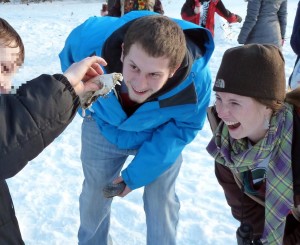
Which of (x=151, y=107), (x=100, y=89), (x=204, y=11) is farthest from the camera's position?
(x=204, y=11)

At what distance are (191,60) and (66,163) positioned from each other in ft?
7.61

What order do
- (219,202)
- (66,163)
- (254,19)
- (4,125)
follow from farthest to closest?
(254,19) < (66,163) < (219,202) < (4,125)

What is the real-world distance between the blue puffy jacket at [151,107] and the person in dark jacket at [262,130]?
1.14 feet

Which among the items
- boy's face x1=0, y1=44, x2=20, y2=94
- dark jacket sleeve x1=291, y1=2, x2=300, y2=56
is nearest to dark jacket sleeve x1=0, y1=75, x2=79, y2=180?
boy's face x1=0, y1=44, x2=20, y2=94

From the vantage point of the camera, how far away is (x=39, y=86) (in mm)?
1096

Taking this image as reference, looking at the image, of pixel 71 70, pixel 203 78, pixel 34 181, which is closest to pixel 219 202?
pixel 203 78

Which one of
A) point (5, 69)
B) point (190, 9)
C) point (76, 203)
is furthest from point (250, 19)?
point (5, 69)

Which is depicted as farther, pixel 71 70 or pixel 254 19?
pixel 254 19

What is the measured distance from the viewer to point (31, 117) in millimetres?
1065

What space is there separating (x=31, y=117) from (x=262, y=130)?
50.5 inches

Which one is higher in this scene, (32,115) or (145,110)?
(32,115)

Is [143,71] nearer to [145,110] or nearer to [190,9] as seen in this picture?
[145,110]

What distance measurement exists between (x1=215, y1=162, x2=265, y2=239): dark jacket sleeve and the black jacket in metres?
1.23

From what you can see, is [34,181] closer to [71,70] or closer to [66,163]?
[66,163]
